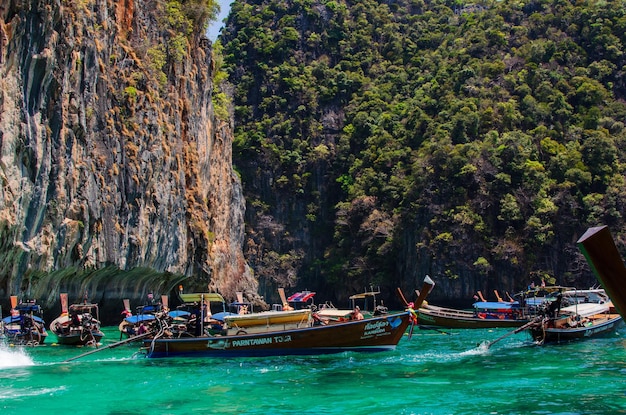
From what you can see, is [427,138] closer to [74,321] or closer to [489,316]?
[489,316]

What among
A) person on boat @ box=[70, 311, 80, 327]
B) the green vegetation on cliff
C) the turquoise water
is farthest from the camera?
the green vegetation on cliff

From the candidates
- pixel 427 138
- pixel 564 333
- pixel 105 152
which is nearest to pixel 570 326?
pixel 564 333

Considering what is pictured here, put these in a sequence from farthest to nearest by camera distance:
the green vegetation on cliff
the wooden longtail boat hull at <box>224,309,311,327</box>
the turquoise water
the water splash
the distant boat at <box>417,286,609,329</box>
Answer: the green vegetation on cliff < the distant boat at <box>417,286,609,329</box> < the wooden longtail boat hull at <box>224,309,311,327</box> < the water splash < the turquoise water

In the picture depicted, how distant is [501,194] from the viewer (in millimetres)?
62938

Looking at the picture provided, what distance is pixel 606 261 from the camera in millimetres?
4309

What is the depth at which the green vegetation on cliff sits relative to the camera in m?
61.3

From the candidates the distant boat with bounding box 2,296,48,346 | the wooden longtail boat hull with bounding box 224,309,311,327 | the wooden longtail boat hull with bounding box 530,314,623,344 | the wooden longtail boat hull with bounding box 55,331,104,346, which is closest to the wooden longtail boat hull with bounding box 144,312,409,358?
the wooden longtail boat hull with bounding box 224,309,311,327

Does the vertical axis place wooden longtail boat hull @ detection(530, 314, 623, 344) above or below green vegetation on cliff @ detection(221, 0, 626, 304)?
below

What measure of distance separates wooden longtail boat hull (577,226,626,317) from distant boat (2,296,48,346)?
26232 millimetres

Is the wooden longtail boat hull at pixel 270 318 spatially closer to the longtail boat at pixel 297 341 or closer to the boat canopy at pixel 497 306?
the longtail boat at pixel 297 341

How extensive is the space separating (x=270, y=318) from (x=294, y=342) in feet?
4.73

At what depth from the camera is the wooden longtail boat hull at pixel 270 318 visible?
24.2 metres

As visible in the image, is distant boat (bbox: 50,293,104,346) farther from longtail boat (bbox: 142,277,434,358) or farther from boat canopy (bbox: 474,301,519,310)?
boat canopy (bbox: 474,301,519,310)

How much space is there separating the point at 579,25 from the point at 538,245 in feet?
94.1
